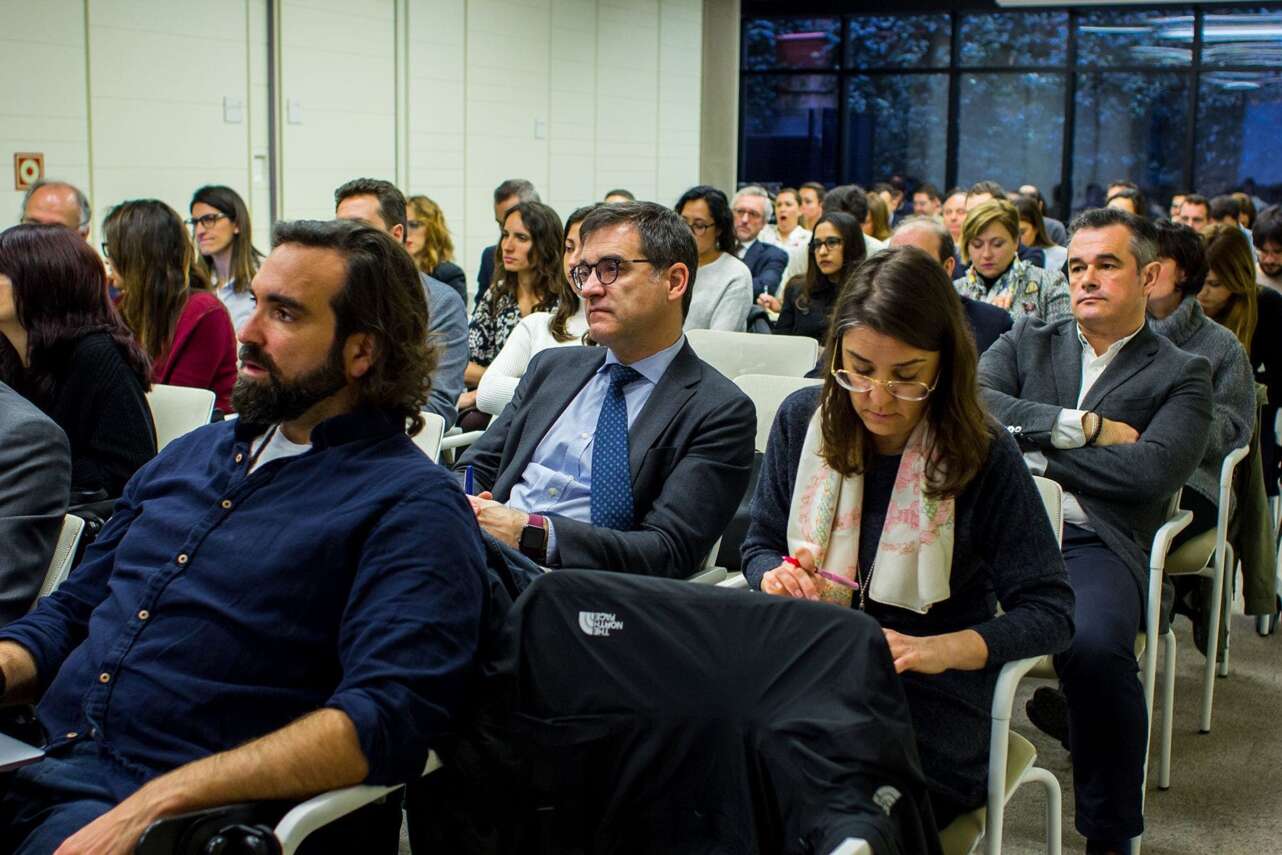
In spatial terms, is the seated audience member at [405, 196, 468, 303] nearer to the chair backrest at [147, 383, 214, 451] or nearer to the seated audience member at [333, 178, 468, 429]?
the seated audience member at [333, 178, 468, 429]

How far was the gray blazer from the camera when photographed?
9.55 feet

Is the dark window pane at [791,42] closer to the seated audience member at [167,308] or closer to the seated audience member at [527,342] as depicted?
the seated audience member at [527,342]

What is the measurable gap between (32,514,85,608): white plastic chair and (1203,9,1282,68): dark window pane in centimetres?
1325

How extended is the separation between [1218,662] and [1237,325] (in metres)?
1.13

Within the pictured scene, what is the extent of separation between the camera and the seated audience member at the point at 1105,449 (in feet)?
8.63

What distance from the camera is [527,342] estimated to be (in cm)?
416

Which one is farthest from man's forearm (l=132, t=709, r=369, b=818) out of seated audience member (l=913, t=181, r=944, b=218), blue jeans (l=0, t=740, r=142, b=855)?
seated audience member (l=913, t=181, r=944, b=218)

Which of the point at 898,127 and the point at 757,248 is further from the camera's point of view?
the point at 898,127

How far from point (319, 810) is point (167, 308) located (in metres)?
2.90

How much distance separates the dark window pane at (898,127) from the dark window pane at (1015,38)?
1.50 feet

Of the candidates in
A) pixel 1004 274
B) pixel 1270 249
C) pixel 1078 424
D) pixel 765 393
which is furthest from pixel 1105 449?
pixel 1270 249

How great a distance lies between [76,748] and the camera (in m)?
1.83

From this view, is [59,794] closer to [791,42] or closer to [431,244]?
[431,244]

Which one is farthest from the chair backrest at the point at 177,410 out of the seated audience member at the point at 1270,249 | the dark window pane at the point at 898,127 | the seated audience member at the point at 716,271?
the dark window pane at the point at 898,127
